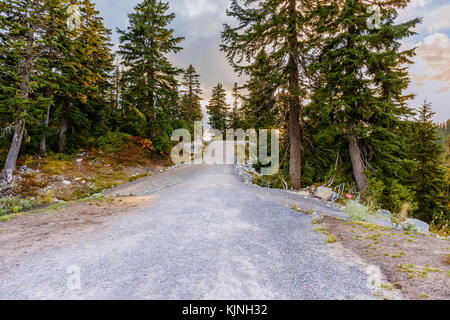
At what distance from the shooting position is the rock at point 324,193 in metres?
8.61

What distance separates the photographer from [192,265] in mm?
2990

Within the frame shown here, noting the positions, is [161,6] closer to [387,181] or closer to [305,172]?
[305,172]

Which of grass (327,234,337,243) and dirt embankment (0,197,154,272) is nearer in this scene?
dirt embankment (0,197,154,272)

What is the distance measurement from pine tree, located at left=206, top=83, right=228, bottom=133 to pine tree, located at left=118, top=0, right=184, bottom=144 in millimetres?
26514

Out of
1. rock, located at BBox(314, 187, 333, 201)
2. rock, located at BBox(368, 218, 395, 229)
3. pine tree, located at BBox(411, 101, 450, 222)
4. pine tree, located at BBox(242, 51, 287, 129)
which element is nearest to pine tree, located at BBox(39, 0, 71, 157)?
pine tree, located at BBox(242, 51, 287, 129)

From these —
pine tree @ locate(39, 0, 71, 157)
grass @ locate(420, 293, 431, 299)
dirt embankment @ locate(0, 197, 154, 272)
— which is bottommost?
dirt embankment @ locate(0, 197, 154, 272)

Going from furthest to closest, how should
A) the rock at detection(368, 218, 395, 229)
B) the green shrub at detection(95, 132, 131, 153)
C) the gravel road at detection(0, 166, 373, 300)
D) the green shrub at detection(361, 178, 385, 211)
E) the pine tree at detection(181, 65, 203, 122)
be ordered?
the pine tree at detection(181, 65, 203, 122) < the green shrub at detection(95, 132, 131, 153) < the green shrub at detection(361, 178, 385, 211) < the rock at detection(368, 218, 395, 229) < the gravel road at detection(0, 166, 373, 300)

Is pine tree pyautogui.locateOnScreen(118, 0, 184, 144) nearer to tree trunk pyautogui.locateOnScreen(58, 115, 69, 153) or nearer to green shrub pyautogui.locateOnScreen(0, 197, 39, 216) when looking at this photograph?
tree trunk pyautogui.locateOnScreen(58, 115, 69, 153)

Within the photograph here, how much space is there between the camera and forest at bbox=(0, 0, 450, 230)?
339 inches

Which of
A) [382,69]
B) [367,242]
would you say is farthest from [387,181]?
[367,242]

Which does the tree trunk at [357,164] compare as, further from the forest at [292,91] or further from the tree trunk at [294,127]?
the tree trunk at [294,127]

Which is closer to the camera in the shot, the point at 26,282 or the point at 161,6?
the point at 26,282
